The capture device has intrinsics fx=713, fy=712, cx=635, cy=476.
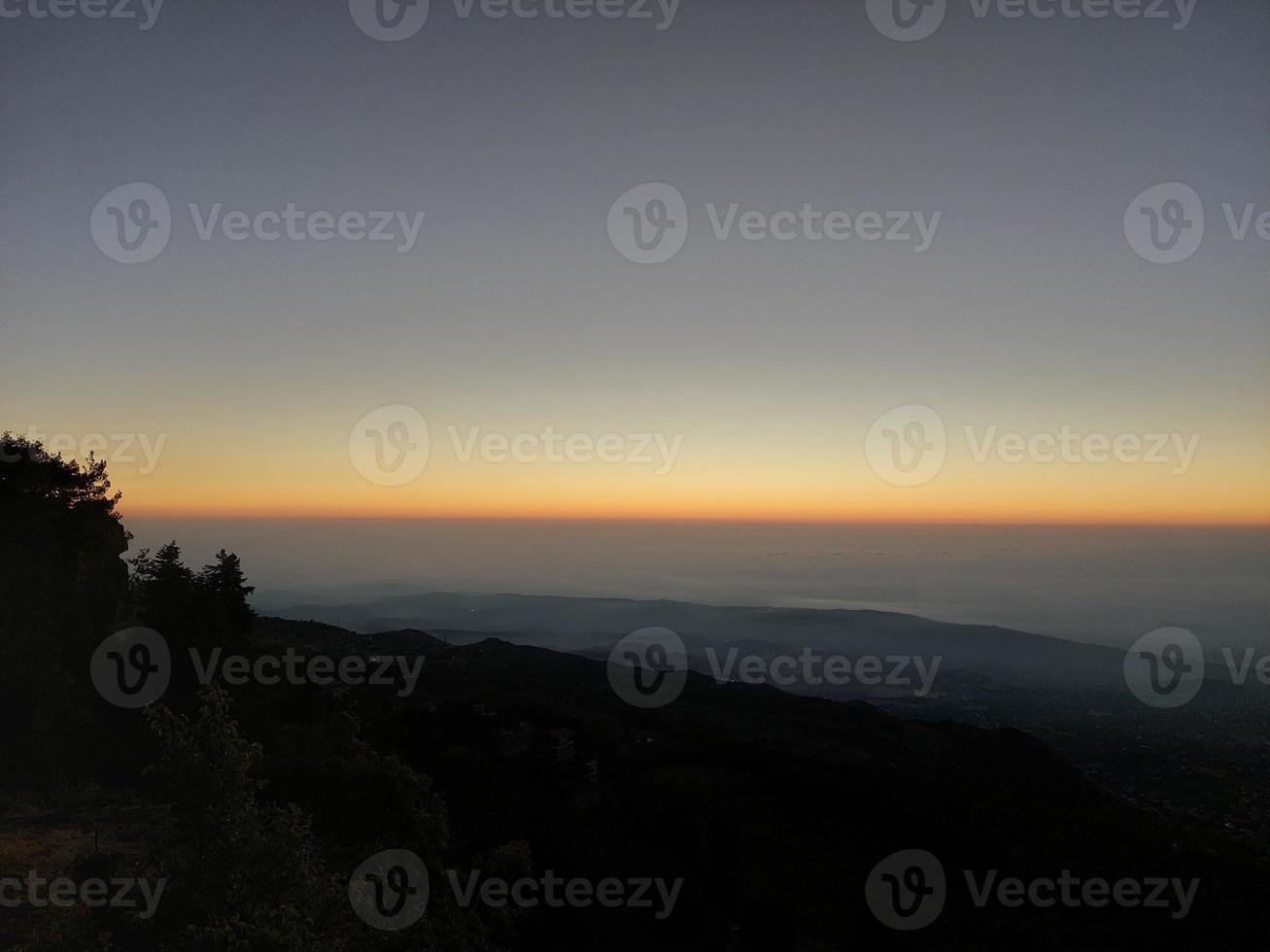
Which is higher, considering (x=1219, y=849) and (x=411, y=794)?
(x=411, y=794)

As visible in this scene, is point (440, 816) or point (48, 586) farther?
point (48, 586)

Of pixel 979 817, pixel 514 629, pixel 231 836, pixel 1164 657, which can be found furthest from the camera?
pixel 514 629

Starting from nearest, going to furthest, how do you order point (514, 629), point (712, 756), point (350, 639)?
point (712, 756) → point (350, 639) → point (514, 629)

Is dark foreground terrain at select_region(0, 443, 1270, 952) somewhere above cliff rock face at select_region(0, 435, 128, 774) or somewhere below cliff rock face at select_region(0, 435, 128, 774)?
below

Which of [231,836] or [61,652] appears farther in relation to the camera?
[61,652]

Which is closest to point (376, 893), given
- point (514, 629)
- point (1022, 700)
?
point (1022, 700)

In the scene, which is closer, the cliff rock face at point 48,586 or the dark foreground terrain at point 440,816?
the dark foreground terrain at point 440,816

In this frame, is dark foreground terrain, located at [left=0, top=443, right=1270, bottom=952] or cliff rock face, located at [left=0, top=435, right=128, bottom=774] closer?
dark foreground terrain, located at [left=0, top=443, right=1270, bottom=952]

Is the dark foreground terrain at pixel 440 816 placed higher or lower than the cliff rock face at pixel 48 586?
lower

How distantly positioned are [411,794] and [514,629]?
161105 mm

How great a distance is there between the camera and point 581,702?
49.5m

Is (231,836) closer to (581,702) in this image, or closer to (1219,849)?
(581,702)

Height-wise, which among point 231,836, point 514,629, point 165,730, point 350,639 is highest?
point 165,730

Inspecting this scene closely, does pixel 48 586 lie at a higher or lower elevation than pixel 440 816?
higher
